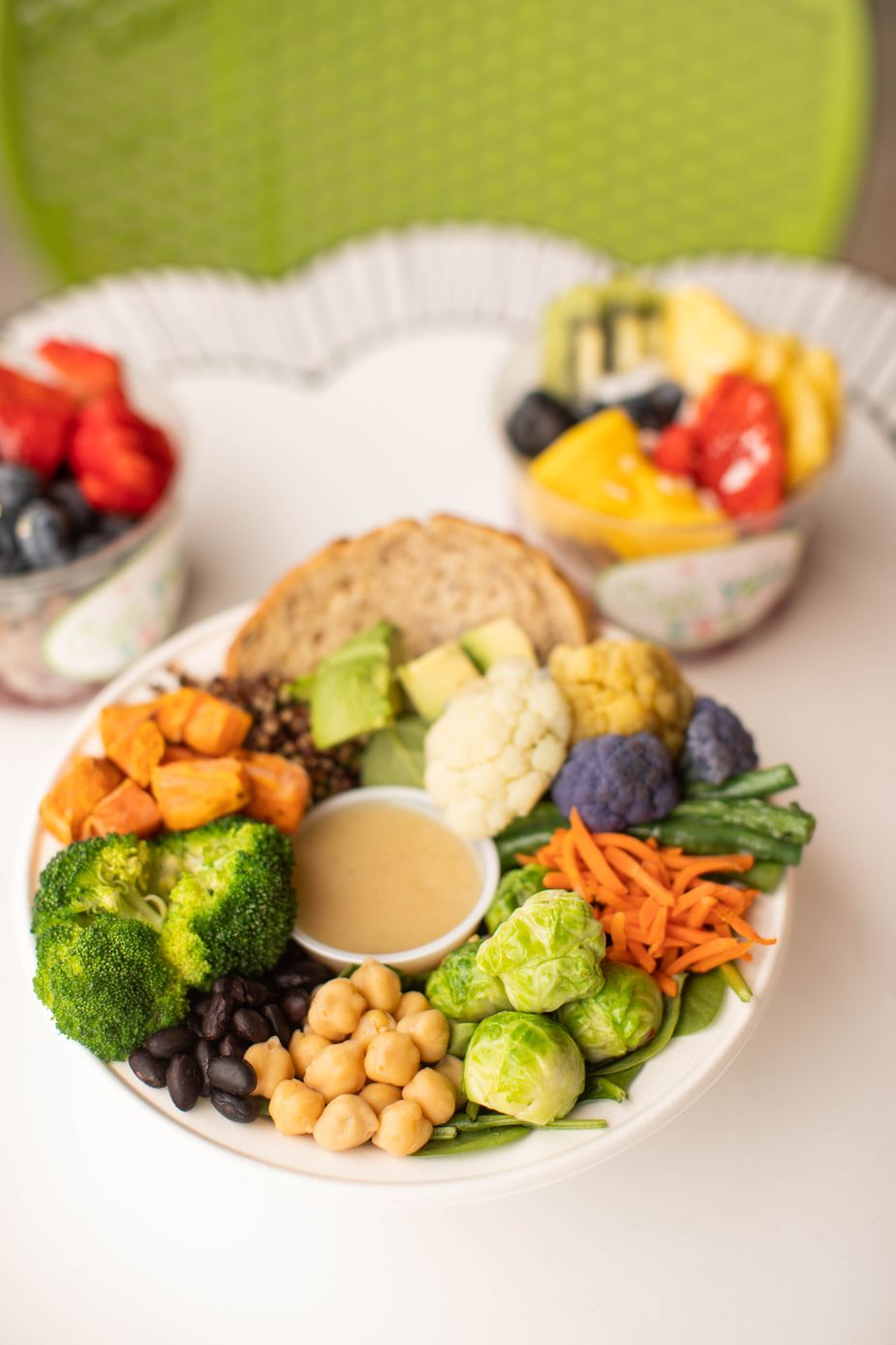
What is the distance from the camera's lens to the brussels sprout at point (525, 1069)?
5.10 ft

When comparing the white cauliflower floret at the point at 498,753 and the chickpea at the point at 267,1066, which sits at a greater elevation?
the white cauliflower floret at the point at 498,753

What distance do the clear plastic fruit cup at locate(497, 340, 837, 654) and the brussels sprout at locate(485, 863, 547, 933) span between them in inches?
29.6

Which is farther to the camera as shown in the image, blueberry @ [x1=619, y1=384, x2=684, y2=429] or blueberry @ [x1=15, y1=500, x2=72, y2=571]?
blueberry @ [x1=619, y1=384, x2=684, y2=429]

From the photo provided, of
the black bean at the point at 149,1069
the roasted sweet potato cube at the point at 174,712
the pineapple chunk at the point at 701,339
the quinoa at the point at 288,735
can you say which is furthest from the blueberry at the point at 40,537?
the pineapple chunk at the point at 701,339

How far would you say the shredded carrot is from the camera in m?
1.74

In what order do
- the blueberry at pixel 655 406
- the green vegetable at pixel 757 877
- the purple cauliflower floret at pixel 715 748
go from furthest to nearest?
the blueberry at pixel 655 406 < the purple cauliflower floret at pixel 715 748 < the green vegetable at pixel 757 877

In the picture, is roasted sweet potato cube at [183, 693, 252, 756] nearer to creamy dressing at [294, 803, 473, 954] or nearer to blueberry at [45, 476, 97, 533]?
creamy dressing at [294, 803, 473, 954]

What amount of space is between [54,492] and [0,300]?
350cm

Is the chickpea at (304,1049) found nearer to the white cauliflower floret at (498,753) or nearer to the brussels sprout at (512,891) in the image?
the brussels sprout at (512,891)

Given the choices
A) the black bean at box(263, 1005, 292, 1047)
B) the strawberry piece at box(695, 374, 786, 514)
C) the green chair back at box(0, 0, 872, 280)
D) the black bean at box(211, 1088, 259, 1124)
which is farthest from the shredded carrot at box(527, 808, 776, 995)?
the green chair back at box(0, 0, 872, 280)

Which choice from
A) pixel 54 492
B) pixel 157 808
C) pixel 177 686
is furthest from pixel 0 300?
pixel 157 808

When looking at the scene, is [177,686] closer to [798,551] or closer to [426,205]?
[798,551]

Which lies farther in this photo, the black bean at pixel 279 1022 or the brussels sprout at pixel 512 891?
the brussels sprout at pixel 512 891

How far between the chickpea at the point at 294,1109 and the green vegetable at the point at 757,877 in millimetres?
698
